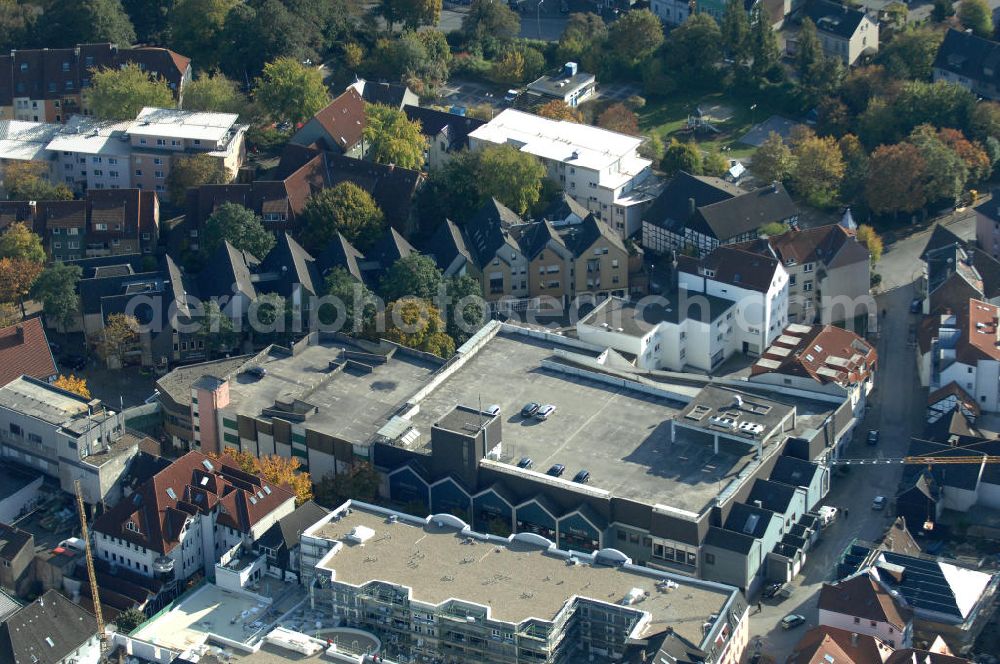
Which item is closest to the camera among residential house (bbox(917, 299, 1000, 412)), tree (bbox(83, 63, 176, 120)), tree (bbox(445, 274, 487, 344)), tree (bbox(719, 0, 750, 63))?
residential house (bbox(917, 299, 1000, 412))

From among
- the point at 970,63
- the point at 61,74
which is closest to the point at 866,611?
the point at 970,63

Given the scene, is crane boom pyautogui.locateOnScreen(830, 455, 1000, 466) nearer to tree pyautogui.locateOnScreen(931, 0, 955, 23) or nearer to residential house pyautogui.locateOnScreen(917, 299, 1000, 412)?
residential house pyautogui.locateOnScreen(917, 299, 1000, 412)

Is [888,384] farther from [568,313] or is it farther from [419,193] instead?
[419,193]

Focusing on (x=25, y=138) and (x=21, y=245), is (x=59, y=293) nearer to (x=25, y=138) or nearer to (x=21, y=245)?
(x=21, y=245)

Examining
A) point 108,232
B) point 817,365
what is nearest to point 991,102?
point 817,365

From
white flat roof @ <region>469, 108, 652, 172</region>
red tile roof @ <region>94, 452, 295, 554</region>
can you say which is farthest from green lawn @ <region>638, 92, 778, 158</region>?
red tile roof @ <region>94, 452, 295, 554</region>

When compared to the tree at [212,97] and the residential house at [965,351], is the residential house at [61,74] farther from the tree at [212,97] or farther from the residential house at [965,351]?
the residential house at [965,351]

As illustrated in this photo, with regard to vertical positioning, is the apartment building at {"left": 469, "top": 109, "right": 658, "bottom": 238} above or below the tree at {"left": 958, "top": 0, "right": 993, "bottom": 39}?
below

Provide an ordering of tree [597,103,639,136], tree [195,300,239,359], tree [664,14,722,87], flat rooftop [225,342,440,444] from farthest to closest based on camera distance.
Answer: tree [664,14,722,87]
tree [597,103,639,136]
tree [195,300,239,359]
flat rooftop [225,342,440,444]
